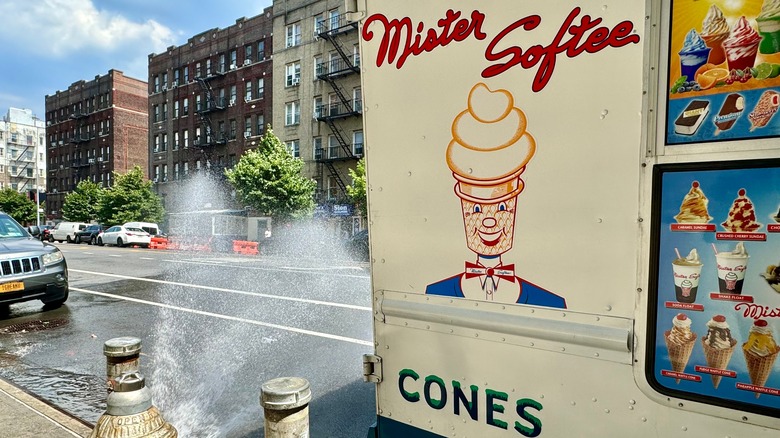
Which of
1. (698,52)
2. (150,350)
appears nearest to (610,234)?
(698,52)

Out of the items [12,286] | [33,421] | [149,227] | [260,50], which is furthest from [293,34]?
[33,421]

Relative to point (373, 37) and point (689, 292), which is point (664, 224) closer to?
point (689, 292)

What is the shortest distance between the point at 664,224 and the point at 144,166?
72090mm

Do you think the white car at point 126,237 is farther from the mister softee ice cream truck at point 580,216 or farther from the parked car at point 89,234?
the mister softee ice cream truck at point 580,216

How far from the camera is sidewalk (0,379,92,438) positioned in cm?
404

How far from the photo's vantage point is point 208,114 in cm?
4494

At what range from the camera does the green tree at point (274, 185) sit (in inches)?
1230

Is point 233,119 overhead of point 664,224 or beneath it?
overhead

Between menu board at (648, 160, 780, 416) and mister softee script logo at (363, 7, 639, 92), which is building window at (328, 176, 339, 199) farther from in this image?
menu board at (648, 160, 780, 416)

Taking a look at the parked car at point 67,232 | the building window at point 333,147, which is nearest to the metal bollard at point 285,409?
the building window at point 333,147

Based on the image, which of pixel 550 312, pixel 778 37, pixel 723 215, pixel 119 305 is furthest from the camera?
pixel 119 305

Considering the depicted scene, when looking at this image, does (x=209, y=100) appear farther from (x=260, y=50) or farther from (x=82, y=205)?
(x=82, y=205)

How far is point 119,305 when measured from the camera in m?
10.3

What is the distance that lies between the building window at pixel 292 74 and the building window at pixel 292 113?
153 centimetres
